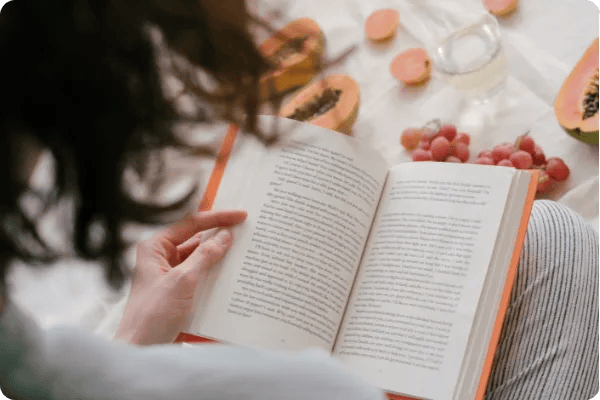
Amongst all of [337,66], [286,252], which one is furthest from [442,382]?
[337,66]

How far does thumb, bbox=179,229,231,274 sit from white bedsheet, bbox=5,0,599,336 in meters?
0.13

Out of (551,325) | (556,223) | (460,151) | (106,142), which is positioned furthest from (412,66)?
(106,142)

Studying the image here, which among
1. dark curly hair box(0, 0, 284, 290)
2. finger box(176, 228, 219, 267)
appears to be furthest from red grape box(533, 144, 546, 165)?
dark curly hair box(0, 0, 284, 290)

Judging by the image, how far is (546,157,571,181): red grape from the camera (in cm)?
85

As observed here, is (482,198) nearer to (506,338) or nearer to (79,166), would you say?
(506,338)

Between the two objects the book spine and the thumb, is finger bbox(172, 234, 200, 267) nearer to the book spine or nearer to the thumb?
the thumb

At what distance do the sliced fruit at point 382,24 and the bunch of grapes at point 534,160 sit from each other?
0.94ft

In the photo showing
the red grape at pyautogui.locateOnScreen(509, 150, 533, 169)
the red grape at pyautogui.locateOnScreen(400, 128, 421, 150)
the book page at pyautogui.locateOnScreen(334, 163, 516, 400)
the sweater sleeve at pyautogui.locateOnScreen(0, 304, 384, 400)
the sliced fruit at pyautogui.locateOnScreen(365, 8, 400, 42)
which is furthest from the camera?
the sliced fruit at pyautogui.locateOnScreen(365, 8, 400, 42)

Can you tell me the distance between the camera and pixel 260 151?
0.74 m

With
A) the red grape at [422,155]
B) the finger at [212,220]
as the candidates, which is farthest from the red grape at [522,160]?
the finger at [212,220]

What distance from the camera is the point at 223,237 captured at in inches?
27.7

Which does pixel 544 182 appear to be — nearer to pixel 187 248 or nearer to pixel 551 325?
pixel 551 325

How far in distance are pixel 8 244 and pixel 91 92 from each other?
0.12 meters

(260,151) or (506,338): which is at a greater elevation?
(260,151)
